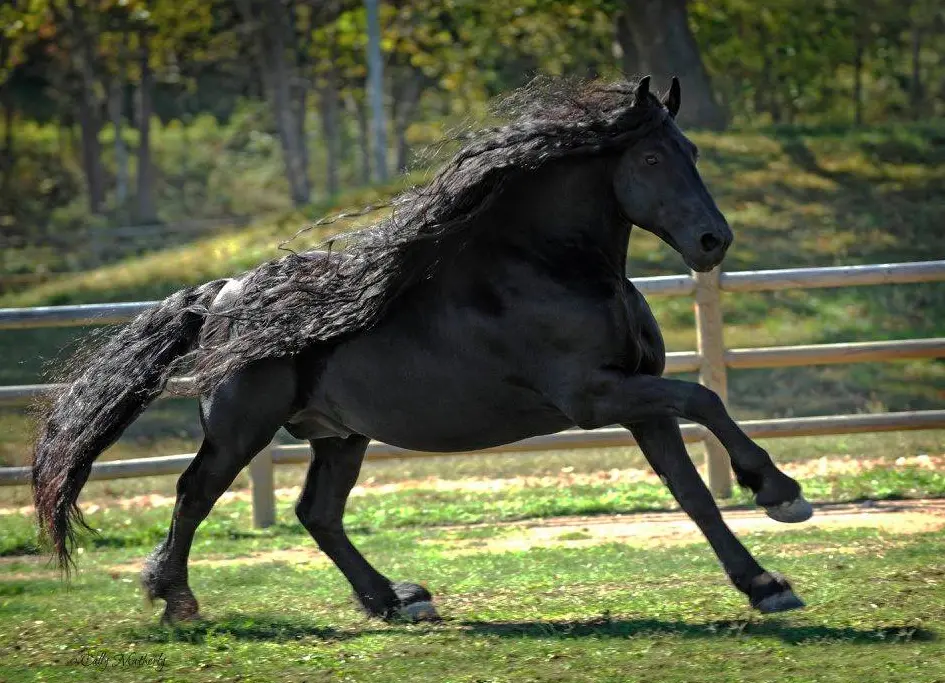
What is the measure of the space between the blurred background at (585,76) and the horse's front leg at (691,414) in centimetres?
128

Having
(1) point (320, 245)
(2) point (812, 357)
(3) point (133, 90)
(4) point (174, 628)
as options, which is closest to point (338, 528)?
(4) point (174, 628)

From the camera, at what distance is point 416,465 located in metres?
11.8

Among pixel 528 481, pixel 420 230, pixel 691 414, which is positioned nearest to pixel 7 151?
pixel 528 481

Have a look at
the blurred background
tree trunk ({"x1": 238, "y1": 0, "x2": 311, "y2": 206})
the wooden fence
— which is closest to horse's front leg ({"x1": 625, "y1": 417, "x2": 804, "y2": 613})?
the blurred background

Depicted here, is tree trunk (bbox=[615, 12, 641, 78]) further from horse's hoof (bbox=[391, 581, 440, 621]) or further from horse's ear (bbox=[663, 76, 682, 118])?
horse's hoof (bbox=[391, 581, 440, 621])

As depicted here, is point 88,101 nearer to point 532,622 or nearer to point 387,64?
point 387,64

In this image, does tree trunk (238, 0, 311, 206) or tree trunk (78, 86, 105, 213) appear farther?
tree trunk (78, 86, 105, 213)

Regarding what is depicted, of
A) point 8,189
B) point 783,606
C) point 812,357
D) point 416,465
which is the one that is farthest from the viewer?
point 8,189

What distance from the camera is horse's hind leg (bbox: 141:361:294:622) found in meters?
6.21

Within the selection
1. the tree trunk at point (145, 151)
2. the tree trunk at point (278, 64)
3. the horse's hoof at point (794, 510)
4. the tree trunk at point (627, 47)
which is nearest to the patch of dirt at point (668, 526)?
the horse's hoof at point (794, 510)

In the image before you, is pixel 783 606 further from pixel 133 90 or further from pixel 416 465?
pixel 133 90

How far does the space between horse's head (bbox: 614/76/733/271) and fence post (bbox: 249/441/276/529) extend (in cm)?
407

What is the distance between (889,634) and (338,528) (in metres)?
2.59

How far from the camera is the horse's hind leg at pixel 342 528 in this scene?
627cm
